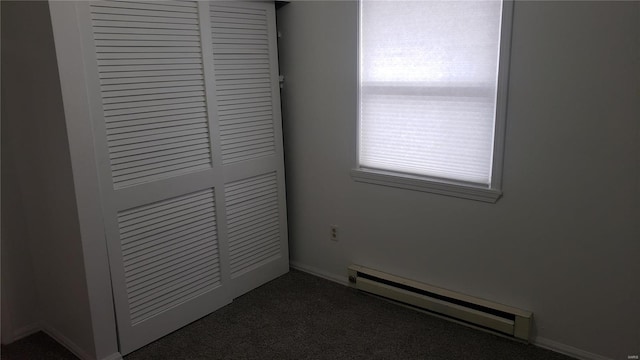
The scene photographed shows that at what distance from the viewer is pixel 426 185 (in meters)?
2.62

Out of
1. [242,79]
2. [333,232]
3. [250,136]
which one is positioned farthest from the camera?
[333,232]

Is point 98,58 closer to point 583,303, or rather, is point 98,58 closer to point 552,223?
point 552,223

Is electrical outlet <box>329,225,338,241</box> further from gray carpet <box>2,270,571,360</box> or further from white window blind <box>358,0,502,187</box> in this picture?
white window blind <box>358,0,502,187</box>

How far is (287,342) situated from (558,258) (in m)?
1.46

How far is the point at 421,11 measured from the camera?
245cm

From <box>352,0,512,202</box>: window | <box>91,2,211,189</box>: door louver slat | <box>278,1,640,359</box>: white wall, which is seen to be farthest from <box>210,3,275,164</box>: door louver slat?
<box>352,0,512,202</box>: window

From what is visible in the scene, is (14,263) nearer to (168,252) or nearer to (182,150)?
(168,252)

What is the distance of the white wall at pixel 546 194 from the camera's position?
2047mm

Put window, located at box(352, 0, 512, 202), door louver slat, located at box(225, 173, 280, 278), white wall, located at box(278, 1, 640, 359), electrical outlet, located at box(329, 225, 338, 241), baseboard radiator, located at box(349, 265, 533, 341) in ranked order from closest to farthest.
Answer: white wall, located at box(278, 1, 640, 359) → window, located at box(352, 0, 512, 202) → baseboard radiator, located at box(349, 265, 533, 341) → door louver slat, located at box(225, 173, 280, 278) → electrical outlet, located at box(329, 225, 338, 241)

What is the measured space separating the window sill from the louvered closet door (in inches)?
23.8

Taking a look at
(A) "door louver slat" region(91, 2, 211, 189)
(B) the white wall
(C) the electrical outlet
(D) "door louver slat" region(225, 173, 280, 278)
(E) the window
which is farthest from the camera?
(C) the electrical outlet

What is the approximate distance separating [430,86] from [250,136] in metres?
1.14

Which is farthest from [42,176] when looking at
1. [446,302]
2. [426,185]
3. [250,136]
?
[446,302]

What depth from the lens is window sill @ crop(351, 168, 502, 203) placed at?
7.97 ft
